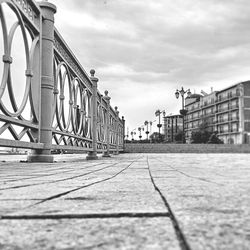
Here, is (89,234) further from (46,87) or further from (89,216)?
(46,87)

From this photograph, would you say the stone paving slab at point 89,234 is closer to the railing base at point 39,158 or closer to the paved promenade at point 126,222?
the paved promenade at point 126,222

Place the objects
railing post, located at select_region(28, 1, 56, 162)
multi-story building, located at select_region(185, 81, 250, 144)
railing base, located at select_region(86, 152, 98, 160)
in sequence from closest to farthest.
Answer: railing post, located at select_region(28, 1, 56, 162) → railing base, located at select_region(86, 152, 98, 160) → multi-story building, located at select_region(185, 81, 250, 144)

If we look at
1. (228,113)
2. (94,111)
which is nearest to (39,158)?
(94,111)

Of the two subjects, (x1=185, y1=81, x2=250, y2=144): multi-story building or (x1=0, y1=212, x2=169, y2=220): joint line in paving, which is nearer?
(x1=0, y1=212, x2=169, y2=220): joint line in paving

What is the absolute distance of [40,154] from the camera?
5977mm

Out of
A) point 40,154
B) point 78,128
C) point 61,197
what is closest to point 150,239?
point 61,197

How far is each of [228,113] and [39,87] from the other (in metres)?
81.8

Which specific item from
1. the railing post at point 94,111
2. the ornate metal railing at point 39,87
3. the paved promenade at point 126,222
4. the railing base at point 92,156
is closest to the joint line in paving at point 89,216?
the paved promenade at point 126,222

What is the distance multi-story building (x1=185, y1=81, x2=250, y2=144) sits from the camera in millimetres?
77000

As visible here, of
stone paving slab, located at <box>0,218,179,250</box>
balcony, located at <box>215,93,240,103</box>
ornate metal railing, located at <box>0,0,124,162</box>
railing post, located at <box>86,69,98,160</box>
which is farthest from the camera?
balcony, located at <box>215,93,240,103</box>

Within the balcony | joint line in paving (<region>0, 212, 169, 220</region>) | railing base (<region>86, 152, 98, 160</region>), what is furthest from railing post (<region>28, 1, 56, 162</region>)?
the balcony

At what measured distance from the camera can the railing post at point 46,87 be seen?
5918mm

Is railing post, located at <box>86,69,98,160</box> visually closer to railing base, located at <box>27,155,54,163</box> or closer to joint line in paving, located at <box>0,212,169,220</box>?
railing base, located at <box>27,155,54,163</box>

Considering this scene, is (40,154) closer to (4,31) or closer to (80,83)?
(4,31)
